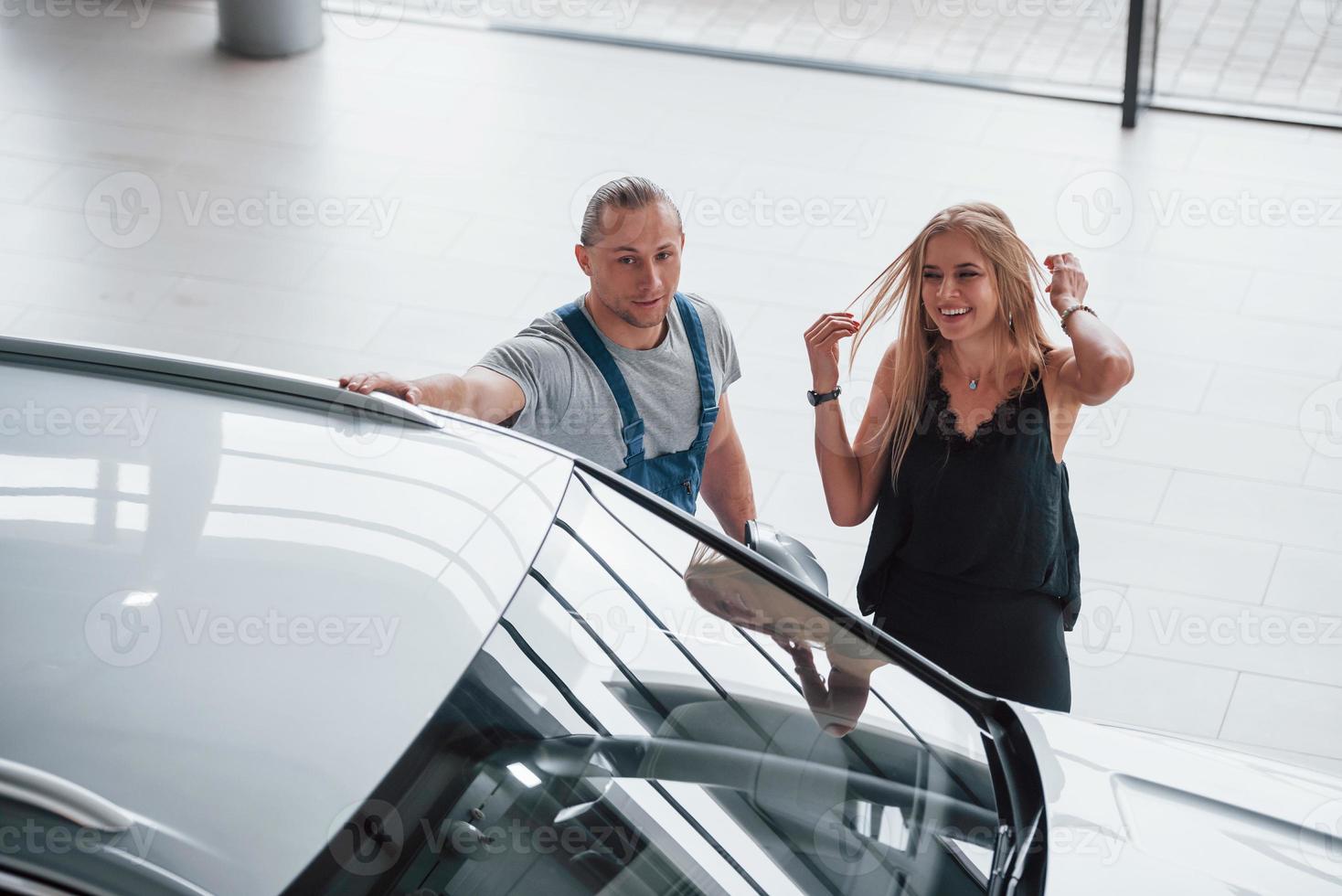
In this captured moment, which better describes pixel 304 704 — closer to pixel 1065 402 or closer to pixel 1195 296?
pixel 1065 402

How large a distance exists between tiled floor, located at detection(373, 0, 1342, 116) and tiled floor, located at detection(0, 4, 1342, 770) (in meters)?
0.24

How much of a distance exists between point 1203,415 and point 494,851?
409 cm

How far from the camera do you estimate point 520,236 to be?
255 inches

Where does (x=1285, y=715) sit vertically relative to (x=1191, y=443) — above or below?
below

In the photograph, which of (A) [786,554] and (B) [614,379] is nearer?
(A) [786,554]

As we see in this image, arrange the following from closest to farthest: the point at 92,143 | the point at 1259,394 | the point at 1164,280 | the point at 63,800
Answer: the point at 63,800
the point at 1259,394
the point at 1164,280
the point at 92,143

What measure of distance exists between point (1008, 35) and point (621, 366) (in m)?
5.86

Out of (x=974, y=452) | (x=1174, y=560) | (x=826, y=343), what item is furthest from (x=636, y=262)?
(x=1174, y=560)

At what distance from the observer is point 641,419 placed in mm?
3055

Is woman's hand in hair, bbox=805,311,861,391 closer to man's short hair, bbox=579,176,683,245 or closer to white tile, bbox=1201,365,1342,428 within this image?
man's short hair, bbox=579,176,683,245

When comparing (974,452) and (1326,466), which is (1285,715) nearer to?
(1326,466)

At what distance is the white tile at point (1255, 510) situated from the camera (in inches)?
189

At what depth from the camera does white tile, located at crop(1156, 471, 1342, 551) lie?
4.81 m

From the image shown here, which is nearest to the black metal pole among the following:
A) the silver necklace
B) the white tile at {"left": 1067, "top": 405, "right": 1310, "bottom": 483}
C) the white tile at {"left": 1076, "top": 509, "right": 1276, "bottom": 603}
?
the white tile at {"left": 1067, "top": 405, "right": 1310, "bottom": 483}
